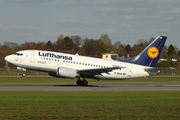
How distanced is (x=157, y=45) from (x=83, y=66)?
9.85 meters

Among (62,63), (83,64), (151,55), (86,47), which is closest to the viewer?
(62,63)

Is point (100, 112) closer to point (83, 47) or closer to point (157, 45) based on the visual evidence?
point (157, 45)

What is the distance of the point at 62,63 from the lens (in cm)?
4475

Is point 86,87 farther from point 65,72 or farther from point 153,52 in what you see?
point 153,52

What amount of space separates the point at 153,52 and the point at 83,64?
363 inches

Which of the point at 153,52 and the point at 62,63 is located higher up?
the point at 153,52

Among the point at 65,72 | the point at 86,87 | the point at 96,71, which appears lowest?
the point at 86,87

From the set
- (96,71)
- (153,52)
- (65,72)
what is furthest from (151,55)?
(65,72)

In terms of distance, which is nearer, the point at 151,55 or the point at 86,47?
the point at 151,55

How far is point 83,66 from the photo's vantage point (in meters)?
45.9

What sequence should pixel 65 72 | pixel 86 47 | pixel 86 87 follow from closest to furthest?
pixel 86 87 → pixel 65 72 → pixel 86 47

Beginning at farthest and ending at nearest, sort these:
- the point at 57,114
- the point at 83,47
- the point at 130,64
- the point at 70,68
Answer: the point at 83,47 → the point at 130,64 → the point at 70,68 → the point at 57,114

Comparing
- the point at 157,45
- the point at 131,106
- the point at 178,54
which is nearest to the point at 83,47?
the point at 178,54

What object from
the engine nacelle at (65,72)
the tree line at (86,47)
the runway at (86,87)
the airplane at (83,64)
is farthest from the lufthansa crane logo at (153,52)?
the tree line at (86,47)
